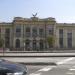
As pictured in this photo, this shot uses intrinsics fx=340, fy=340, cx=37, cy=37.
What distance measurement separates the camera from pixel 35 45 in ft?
349

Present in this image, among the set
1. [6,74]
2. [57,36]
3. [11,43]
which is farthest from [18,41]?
[6,74]

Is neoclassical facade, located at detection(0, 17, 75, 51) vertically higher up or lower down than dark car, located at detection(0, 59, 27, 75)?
lower down

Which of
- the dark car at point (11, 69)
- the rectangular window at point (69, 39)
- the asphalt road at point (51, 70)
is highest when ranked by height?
the dark car at point (11, 69)

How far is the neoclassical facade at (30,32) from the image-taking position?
105688mm

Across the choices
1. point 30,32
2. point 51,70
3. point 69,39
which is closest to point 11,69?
point 51,70

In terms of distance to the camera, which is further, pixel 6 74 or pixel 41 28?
pixel 41 28

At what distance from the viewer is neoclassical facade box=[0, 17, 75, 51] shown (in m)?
106

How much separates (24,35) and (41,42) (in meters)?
5.86

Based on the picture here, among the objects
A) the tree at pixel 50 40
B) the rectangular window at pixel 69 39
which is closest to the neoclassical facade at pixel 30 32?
the rectangular window at pixel 69 39

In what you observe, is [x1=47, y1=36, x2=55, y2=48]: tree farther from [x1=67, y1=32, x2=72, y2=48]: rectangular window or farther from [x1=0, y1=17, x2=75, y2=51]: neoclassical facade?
[x1=67, y1=32, x2=72, y2=48]: rectangular window

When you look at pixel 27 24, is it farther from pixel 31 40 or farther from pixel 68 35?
pixel 68 35

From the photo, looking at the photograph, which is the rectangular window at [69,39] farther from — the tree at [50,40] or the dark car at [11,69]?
the dark car at [11,69]

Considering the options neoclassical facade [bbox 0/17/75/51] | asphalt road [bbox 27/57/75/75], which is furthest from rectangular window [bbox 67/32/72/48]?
asphalt road [bbox 27/57/75/75]

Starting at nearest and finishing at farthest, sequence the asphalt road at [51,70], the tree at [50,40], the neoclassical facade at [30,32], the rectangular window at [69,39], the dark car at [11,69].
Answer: the dark car at [11,69]
the asphalt road at [51,70]
the tree at [50,40]
the neoclassical facade at [30,32]
the rectangular window at [69,39]
